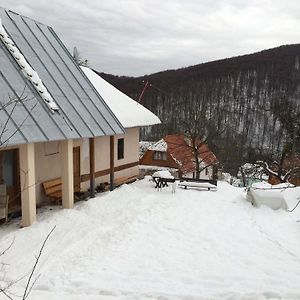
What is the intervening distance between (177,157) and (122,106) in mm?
18180

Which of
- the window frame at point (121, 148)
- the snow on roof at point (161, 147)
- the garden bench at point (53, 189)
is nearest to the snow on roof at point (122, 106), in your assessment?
the window frame at point (121, 148)

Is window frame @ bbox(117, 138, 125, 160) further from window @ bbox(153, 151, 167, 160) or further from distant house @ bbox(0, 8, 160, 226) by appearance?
window @ bbox(153, 151, 167, 160)

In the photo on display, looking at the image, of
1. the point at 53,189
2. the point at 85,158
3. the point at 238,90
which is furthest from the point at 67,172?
the point at 238,90

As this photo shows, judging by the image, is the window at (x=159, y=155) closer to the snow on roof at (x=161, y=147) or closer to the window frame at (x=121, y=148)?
the snow on roof at (x=161, y=147)

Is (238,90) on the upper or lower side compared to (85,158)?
upper

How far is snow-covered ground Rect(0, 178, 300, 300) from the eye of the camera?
252 inches

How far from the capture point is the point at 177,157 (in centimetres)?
3419

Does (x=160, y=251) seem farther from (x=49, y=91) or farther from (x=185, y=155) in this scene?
(x=185, y=155)

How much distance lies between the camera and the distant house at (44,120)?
9.51m

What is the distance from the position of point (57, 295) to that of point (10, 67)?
270 inches

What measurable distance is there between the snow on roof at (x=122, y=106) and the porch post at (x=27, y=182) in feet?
20.0

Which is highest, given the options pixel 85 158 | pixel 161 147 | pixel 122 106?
pixel 122 106

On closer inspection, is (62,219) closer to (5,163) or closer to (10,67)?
(5,163)

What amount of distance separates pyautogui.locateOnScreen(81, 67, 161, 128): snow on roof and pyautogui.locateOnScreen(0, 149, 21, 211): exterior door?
5.32 meters
